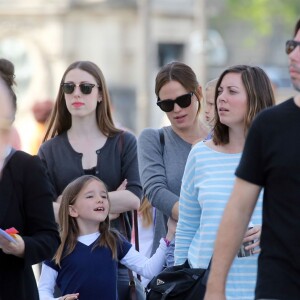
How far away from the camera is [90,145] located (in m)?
8.04

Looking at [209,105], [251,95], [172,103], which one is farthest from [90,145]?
[251,95]

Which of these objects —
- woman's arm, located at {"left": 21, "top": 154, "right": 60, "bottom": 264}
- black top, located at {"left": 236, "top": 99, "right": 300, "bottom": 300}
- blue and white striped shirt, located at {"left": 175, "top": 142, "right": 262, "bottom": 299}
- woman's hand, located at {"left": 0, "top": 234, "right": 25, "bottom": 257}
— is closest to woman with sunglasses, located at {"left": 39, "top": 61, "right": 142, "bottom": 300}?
blue and white striped shirt, located at {"left": 175, "top": 142, "right": 262, "bottom": 299}

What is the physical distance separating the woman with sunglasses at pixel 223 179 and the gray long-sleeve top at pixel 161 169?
0.74 metres

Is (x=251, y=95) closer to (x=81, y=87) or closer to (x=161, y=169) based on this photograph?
(x=161, y=169)

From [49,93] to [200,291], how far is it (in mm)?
30300

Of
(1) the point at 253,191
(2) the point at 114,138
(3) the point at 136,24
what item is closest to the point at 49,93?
(3) the point at 136,24

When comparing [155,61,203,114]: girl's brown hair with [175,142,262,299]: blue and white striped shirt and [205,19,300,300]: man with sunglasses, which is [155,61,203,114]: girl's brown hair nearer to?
[175,142,262,299]: blue and white striped shirt

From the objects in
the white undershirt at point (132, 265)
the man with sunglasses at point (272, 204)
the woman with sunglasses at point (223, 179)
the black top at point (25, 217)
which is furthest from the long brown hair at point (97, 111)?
the man with sunglasses at point (272, 204)

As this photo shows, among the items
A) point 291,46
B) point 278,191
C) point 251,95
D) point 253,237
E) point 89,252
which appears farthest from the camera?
point 89,252

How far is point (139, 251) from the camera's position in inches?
313

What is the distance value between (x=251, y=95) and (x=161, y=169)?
43.2 inches

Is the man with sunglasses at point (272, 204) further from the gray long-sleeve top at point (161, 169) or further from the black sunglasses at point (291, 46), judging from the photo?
the gray long-sleeve top at point (161, 169)

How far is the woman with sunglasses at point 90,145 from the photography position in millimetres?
7945

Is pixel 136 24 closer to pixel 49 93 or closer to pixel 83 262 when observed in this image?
pixel 49 93
